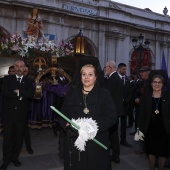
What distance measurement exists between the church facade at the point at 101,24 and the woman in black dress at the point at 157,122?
11.2 metres

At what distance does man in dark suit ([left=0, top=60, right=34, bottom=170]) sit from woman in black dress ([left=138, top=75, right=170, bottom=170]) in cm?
243

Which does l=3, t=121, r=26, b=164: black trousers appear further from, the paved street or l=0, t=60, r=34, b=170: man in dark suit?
the paved street

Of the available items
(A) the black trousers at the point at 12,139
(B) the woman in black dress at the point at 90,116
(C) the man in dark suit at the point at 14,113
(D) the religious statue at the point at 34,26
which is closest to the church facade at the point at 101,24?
(D) the religious statue at the point at 34,26

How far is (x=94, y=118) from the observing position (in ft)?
8.89

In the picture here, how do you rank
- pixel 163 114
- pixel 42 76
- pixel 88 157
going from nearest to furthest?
pixel 88 157 → pixel 163 114 → pixel 42 76

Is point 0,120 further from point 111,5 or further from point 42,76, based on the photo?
point 111,5

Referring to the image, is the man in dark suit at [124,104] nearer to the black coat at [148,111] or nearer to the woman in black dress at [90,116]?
the black coat at [148,111]

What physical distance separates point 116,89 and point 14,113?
231 cm

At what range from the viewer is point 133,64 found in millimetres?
23016

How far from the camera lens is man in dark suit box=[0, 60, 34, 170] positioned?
14.5ft

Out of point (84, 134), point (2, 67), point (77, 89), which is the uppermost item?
point (2, 67)

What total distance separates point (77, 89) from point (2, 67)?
15.5 feet

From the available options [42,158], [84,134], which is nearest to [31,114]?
[42,158]

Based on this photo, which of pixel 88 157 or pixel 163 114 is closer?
pixel 88 157
